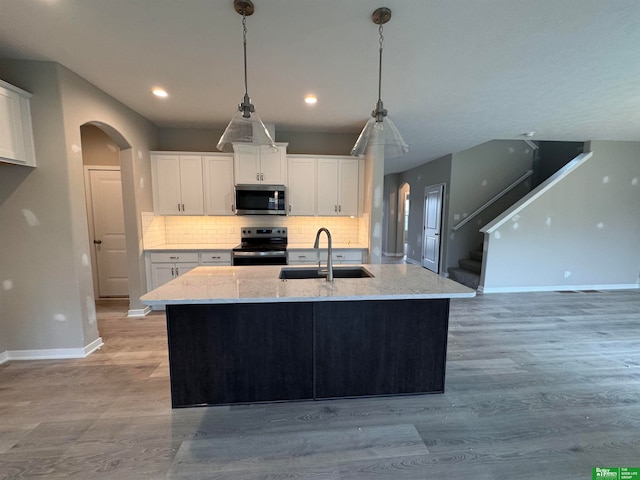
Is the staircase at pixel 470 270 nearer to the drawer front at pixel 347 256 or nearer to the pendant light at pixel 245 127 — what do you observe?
the drawer front at pixel 347 256

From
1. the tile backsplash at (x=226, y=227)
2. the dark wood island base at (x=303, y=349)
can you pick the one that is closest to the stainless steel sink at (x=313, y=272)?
the dark wood island base at (x=303, y=349)

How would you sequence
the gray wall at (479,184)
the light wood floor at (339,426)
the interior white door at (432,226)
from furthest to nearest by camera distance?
1. the interior white door at (432,226)
2. the gray wall at (479,184)
3. the light wood floor at (339,426)

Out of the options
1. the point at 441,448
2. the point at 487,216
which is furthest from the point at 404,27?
the point at 487,216

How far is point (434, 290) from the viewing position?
1847 millimetres

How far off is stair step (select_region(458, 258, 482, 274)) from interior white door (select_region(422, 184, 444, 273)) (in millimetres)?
543

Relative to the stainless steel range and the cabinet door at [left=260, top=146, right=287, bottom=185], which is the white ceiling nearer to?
the cabinet door at [left=260, top=146, right=287, bottom=185]

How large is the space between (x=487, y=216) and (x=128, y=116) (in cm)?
674

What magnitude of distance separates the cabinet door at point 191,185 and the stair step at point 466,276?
191 inches

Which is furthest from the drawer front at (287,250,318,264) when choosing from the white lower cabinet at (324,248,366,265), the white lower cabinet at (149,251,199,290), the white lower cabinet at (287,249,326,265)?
the white lower cabinet at (149,251,199,290)

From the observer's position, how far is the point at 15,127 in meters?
2.22

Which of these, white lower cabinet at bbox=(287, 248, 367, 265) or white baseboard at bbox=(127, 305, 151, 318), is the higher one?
white lower cabinet at bbox=(287, 248, 367, 265)

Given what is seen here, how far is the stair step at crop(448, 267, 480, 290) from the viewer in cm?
502

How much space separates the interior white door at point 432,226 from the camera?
246 inches

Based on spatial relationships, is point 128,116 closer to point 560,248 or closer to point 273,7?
point 273,7
